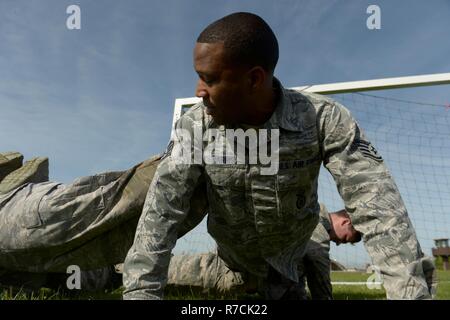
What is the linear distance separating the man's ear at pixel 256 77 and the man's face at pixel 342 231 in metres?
2.65

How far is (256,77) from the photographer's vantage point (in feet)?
7.67

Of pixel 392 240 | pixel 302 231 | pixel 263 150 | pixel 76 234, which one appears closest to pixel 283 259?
pixel 302 231

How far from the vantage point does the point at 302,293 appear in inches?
147

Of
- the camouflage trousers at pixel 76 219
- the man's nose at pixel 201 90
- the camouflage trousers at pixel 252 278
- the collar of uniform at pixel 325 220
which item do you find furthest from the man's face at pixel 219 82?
the collar of uniform at pixel 325 220

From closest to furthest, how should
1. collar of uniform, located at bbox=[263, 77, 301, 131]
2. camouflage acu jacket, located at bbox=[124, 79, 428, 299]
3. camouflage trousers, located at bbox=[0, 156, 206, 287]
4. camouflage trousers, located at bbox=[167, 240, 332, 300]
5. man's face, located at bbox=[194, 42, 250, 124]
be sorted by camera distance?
camouflage acu jacket, located at bbox=[124, 79, 428, 299] → man's face, located at bbox=[194, 42, 250, 124] → collar of uniform, located at bbox=[263, 77, 301, 131] → camouflage trousers, located at bbox=[0, 156, 206, 287] → camouflage trousers, located at bbox=[167, 240, 332, 300]

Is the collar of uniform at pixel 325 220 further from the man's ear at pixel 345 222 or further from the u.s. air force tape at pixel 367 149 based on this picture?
the u.s. air force tape at pixel 367 149

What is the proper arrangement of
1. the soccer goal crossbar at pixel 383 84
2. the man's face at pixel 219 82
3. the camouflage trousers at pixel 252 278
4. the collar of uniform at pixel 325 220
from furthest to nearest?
the soccer goal crossbar at pixel 383 84, the collar of uniform at pixel 325 220, the camouflage trousers at pixel 252 278, the man's face at pixel 219 82

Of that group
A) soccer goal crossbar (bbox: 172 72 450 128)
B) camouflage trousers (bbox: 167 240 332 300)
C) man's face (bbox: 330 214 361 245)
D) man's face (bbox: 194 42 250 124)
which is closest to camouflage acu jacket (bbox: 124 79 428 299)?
man's face (bbox: 194 42 250 124)

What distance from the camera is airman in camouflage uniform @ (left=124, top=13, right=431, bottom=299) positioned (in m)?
2.12

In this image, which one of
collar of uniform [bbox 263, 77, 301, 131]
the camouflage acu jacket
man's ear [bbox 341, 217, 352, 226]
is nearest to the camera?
the camouflage acu jacket

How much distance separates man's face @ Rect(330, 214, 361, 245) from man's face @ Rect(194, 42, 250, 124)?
2655 mm

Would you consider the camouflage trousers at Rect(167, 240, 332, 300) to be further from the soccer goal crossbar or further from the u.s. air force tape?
the soccer goal crossbar

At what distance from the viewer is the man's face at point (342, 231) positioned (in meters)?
4.56
